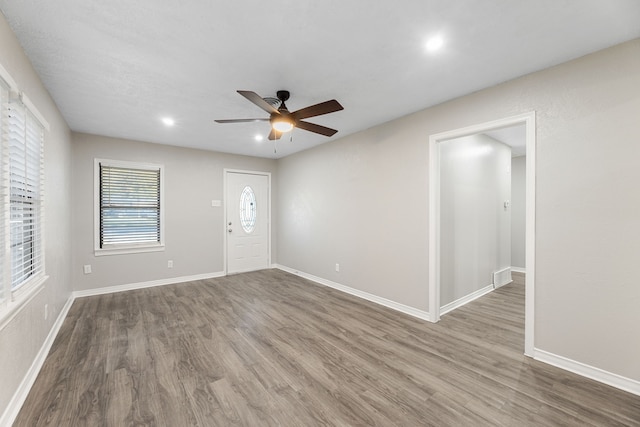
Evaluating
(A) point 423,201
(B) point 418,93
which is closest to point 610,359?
(A) point 423,201

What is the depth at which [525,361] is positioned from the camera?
233cm

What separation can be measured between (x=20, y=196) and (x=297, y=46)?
2.41m

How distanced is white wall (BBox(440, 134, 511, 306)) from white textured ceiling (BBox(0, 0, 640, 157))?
→ 3.83 ft

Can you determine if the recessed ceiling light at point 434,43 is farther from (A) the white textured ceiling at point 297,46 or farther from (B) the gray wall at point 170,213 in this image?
(B) the gray wall at point 170,213

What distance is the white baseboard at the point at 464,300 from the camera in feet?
11.3

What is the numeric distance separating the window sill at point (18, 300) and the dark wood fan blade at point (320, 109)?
243 centimetres

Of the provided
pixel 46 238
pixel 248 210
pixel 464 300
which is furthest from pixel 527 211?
pixel 248 210

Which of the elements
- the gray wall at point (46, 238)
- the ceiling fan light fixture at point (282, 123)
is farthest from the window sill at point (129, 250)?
the ceiling fan light fixture at point (282, 123)

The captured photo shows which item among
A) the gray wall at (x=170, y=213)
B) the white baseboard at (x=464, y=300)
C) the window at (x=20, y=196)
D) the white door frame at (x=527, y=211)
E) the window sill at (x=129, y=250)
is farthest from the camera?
the window sill at (x=129, y=250)

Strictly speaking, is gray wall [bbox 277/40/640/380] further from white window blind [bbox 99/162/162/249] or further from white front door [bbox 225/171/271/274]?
white window blind [bbox 99/162/162/249]

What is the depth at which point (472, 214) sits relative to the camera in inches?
156

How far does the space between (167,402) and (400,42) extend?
3.10m

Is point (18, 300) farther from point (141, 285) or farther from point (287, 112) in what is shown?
point (141, 285)

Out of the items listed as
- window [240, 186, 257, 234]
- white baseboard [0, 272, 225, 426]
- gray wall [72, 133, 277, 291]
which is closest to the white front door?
window [240, 186, 257, 234]
